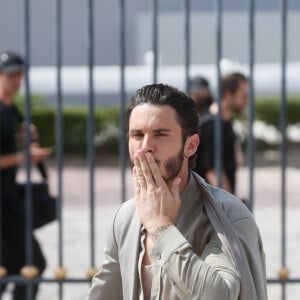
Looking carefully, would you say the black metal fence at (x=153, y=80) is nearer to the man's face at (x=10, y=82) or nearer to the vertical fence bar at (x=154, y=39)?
the vertical fence bar at (x=154, y=39)

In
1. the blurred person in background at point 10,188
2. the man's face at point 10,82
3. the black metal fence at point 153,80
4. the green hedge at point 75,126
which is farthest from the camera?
the green hedge at point 75,126

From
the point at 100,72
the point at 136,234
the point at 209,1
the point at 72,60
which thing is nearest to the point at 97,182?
the point at 72,60

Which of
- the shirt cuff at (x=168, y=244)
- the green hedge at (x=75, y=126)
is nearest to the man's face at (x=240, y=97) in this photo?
the shirt cuff at (x=168, y=244)

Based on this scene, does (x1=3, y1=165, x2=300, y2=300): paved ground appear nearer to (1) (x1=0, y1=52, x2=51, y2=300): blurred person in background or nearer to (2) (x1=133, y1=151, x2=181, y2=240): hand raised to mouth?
(1) (x1=0, y1=52, x2=51, y2=300): blurred person in background

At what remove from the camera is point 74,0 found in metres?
18.0

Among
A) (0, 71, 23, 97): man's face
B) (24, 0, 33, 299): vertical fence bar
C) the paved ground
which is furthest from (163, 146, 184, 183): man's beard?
the paved ground

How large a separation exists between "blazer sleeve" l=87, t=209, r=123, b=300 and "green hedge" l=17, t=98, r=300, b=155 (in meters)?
15.2

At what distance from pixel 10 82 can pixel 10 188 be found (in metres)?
0.56

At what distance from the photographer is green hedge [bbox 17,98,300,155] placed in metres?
17.6

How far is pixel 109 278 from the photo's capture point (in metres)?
2.26

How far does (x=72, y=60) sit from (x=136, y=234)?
47.3ft

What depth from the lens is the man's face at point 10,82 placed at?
5023 mm

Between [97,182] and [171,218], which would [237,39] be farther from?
[171,218]

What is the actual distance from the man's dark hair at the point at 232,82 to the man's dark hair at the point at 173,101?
3165 mm
